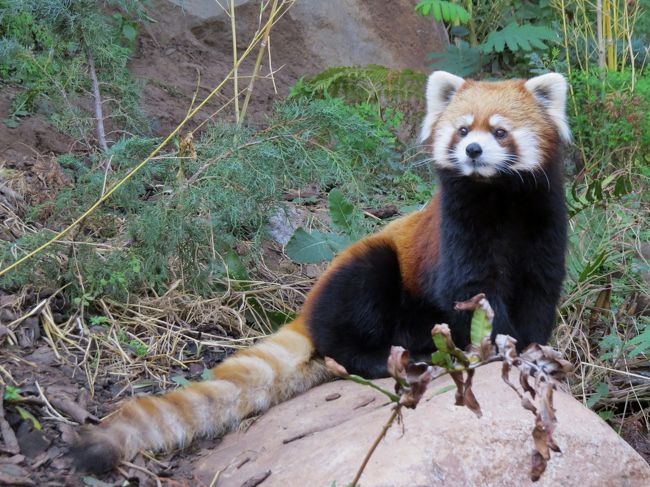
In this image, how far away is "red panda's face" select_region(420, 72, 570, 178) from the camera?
3.53 meters

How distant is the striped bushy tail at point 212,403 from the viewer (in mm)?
2930

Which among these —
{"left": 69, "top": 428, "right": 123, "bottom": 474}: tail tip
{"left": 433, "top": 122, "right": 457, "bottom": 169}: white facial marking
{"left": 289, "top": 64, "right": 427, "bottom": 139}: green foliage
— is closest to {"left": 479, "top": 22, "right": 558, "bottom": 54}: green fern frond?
{"left": 289, "top": 64, "right": 427, "bottom": 139}: green foliage

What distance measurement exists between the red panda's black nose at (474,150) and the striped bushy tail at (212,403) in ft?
3.80

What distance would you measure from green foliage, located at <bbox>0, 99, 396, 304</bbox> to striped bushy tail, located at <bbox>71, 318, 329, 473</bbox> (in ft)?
2.53

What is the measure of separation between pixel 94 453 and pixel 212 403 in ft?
2.08

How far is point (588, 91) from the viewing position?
5.97m

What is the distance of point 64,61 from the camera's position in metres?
5.11

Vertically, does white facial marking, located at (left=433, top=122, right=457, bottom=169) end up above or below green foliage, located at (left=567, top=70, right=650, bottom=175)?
above

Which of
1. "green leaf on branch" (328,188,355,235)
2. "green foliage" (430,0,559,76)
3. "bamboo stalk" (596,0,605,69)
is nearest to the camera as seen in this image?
"green leaf on branch" (328,188,355,235)

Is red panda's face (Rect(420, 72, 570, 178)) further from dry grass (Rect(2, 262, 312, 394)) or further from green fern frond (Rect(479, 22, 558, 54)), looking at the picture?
green fern frond (Rect(479, 22, 558, 54))

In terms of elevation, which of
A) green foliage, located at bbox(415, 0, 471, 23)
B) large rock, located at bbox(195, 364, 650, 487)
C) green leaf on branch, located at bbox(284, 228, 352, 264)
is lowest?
large rock, located at bbox(195, 364, 650, 487)

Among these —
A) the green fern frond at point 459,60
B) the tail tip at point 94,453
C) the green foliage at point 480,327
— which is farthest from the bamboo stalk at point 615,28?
the tail tip at point 94,453

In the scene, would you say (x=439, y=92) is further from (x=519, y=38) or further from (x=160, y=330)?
(x=519, y=38)

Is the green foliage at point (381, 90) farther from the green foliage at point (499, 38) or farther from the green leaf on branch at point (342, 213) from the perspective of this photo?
the green leaf on branch at point (342, 213)
